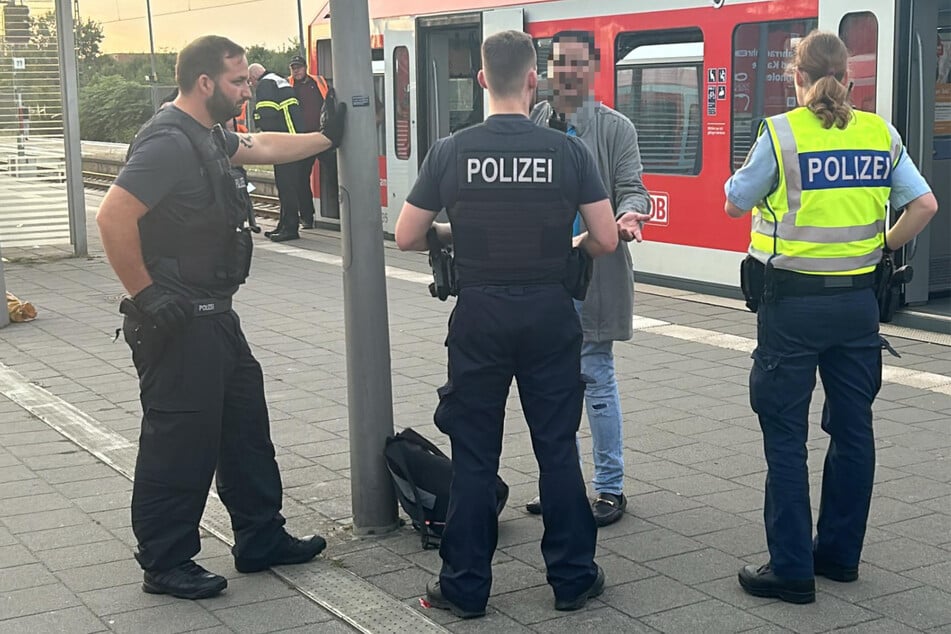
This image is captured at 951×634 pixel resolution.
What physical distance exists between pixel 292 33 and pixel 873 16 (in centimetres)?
3488

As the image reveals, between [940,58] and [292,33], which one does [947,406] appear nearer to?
[940,58]

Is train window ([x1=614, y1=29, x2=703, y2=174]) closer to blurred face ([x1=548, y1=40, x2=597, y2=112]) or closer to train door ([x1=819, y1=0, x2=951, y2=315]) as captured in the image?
train door ([x1=819, y1=0, x2=951, y2=315])

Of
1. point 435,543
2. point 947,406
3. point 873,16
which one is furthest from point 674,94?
point 435,543

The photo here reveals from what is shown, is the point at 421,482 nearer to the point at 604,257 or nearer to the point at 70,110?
the point at 604,257

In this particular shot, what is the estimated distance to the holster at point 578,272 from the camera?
421 centimetres

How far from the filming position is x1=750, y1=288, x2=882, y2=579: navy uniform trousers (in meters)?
4.23

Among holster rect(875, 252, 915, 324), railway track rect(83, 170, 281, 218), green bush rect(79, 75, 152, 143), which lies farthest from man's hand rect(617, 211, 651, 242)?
green bush rect(79, 75, 152, 143)

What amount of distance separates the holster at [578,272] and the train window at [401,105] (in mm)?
10021

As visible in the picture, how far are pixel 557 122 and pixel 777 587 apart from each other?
1888 millimetres

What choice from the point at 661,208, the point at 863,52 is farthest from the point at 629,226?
the point at 661,208

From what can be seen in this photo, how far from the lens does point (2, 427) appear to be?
6.88 metres

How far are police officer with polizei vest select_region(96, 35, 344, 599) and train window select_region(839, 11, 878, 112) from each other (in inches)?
216

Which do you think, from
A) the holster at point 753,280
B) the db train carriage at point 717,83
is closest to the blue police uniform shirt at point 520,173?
the holster at point 753,280

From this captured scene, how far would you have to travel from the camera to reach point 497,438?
14.0 feet
